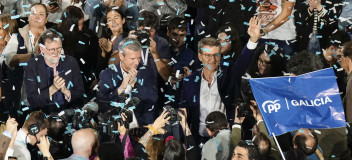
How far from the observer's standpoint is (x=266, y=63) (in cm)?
913

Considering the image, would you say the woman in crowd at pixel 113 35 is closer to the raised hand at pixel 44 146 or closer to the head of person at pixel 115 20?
the head of person at pixel 115 20

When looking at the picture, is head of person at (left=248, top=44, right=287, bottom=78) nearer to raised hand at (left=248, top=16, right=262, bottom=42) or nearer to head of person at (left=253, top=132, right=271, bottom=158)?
raised hand at (left=248, top=16, right=262, bottom=42)

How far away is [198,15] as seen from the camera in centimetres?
1012

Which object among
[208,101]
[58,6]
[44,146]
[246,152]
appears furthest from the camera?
[58,6]

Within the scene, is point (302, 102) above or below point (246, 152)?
above

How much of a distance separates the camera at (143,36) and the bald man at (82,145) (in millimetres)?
2000

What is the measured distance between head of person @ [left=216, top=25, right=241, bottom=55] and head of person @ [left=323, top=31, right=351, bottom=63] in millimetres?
992

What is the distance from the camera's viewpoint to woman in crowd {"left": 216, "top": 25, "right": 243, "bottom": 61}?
949 centimetres

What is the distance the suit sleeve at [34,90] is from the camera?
29.3ft

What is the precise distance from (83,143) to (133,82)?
1494 millimetres

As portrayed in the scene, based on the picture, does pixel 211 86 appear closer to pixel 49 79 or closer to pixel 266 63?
pixel 266 63

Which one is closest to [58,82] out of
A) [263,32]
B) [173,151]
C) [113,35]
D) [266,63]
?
[113,35]

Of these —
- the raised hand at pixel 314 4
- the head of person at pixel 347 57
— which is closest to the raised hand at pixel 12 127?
the head of person at pixel 347 57

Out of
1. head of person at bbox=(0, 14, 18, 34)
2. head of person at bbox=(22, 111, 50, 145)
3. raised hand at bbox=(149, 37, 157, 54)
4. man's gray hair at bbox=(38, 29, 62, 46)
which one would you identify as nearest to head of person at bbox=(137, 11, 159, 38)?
raised hand at bbox=(149, 37, 157, 54)
